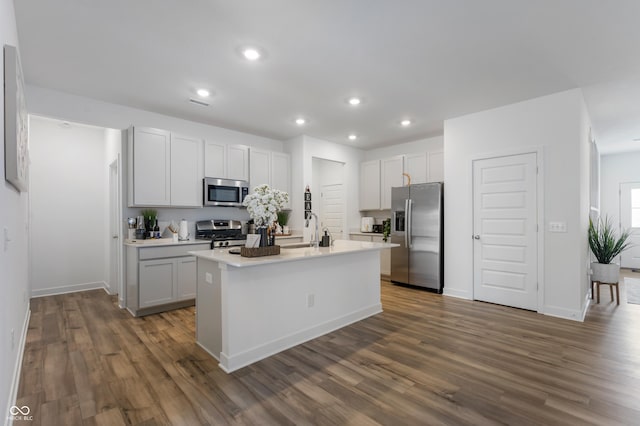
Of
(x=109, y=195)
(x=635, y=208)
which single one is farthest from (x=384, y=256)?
(x=635, y=208)

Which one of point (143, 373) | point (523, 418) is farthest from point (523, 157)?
point (143, 373)

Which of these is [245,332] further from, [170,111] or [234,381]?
[170,111]

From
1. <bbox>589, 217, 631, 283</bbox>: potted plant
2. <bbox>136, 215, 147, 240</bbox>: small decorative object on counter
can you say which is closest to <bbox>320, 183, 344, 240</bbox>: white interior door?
<bbox>136, 215, 147, 240</bbox>: small decorative object on counter

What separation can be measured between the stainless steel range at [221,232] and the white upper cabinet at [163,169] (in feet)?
1.36

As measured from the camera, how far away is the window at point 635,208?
6.84 m

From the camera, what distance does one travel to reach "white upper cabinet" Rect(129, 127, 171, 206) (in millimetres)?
4055

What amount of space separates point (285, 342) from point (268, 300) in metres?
0.46

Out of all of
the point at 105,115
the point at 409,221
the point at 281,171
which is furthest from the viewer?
the point at 281,171

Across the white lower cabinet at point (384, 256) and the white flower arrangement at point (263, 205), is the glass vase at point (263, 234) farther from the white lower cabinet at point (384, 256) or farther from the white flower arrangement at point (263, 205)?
the white lower cabinet at point (384, 256)

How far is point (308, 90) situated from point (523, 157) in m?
2.93

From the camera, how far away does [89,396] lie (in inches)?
84.0

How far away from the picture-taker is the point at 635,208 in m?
6.87

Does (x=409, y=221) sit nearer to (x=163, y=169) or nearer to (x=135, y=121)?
(x=163, y=169)

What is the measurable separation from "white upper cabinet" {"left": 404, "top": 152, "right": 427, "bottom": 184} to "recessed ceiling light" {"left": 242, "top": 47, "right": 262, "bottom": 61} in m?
3.76
